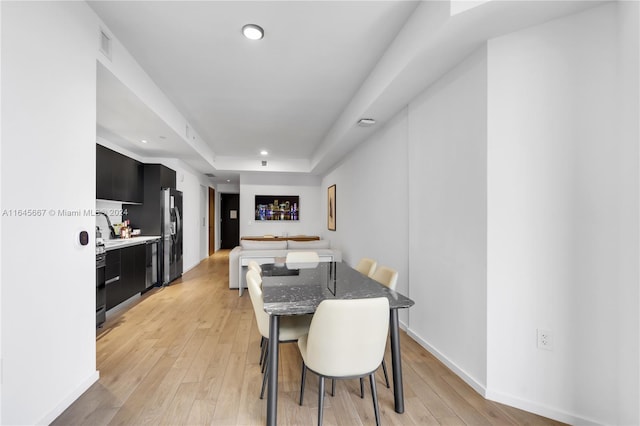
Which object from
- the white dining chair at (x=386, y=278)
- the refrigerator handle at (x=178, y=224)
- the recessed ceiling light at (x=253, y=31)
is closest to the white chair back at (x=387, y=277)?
the white dining chair at (x=386, y=278)

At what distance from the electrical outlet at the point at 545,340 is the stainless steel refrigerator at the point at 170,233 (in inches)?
208

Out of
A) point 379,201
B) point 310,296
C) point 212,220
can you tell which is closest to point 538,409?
point 310,296

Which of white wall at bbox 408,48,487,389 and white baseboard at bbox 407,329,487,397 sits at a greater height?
white wall at bbox 408,48,487,389

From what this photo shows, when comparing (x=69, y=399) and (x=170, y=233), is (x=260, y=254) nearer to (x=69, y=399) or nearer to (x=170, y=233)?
(x=170, y=233)

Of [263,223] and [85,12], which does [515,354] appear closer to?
[85,12]

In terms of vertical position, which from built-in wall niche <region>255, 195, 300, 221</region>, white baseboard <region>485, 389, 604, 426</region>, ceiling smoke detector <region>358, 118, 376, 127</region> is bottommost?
white baseboard <region>485, 389, 604, 426</region>

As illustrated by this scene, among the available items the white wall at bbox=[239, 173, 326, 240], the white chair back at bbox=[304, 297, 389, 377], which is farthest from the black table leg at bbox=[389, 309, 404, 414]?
the white wall at bbox=[239, 173, 326, 240]

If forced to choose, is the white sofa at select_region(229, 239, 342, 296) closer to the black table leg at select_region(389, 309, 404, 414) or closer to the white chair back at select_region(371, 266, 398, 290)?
the white chair back at select_region(371, 266, 398, 290)

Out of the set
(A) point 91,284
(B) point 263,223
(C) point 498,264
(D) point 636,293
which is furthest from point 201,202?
(D) point 636,293

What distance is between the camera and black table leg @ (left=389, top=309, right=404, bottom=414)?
176cm

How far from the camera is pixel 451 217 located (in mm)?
2305

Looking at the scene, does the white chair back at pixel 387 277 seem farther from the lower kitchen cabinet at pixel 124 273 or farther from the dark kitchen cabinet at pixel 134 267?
the dark kitchen cabinet at pixel 134 267

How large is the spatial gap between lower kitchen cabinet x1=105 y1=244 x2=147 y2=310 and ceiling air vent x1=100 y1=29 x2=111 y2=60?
2354 millimetres

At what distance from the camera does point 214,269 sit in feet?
21.5
